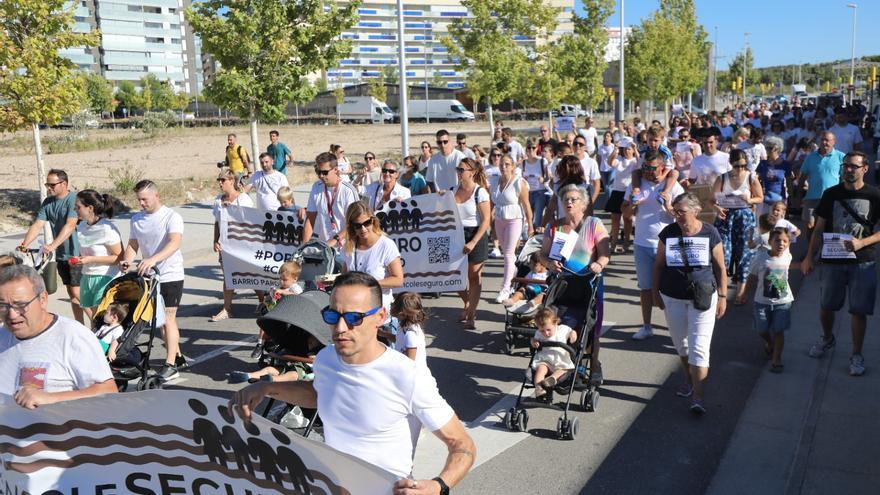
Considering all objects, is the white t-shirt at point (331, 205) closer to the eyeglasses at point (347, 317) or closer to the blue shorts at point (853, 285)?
the blue shorts at point (853, 285)

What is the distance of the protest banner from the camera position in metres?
3.04

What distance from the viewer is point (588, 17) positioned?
34750mm

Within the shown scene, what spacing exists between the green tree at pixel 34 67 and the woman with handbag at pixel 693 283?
12837mm

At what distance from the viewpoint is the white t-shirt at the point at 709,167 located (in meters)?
11.0

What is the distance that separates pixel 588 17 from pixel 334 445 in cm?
3407

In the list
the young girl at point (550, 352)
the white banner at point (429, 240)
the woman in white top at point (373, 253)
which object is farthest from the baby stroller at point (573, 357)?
the white banner at point (429, 240)

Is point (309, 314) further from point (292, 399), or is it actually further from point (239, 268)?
point (239, 268)

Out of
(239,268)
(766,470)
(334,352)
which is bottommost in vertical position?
(766,470)

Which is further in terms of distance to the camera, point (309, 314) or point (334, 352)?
point (309, 314)

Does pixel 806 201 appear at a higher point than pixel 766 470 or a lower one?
higher

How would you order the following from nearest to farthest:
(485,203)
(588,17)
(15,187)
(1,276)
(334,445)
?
(334,445), (1,276), (485,203), (15,187), (588,17)

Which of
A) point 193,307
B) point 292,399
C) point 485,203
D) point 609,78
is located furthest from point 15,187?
point 609,78

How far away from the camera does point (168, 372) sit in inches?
302

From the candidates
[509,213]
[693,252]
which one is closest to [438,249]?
[509,213]
